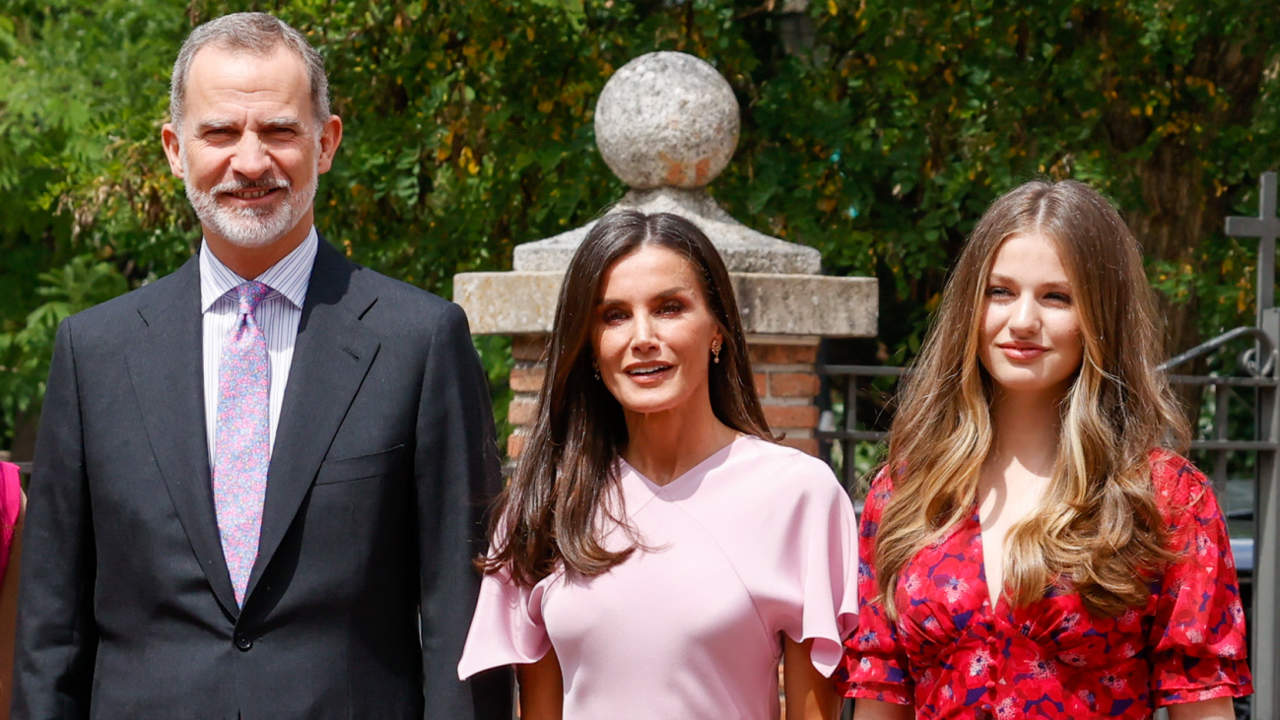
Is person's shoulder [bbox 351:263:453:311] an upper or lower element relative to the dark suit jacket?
upper

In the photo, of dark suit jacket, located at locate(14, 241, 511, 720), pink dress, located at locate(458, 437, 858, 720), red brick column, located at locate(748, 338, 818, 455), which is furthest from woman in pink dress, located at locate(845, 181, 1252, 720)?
red brick column, located at locate(748, 338, 818, 455)

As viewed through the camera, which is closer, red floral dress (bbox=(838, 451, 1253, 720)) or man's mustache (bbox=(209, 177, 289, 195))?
red floral dress (bbox=(838, 451, 1253, 720))

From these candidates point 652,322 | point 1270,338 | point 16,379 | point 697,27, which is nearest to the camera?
point 652,322

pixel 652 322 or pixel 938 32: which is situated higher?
pixel 938 32

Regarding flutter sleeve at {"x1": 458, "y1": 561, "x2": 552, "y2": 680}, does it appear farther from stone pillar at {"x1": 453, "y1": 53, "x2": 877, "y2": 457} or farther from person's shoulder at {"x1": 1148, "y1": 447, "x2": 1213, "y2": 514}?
stone pillar at {"x1": 453, "y1": 53, "x2": 877, "y2": 457}

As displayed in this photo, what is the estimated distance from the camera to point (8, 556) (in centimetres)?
304

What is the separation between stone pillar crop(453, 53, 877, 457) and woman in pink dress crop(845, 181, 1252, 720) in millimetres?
1402

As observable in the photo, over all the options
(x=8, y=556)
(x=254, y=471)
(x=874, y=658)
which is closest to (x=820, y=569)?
(x=874, y=658)

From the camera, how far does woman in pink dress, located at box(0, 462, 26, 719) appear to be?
3.03 m

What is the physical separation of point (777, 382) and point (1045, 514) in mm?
1813

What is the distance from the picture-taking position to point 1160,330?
3.00 m

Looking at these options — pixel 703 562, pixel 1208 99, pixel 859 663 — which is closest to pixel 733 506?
pixel 703 562

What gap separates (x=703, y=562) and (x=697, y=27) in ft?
19.4

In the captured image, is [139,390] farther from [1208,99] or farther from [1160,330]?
[1208,99]
